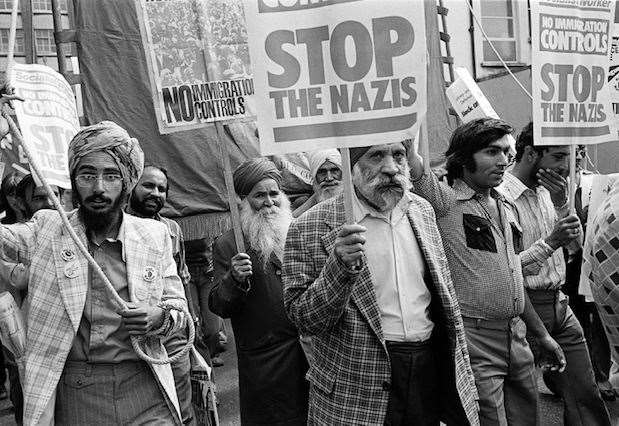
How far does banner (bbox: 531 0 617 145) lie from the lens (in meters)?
4.37

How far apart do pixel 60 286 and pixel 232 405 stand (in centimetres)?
353

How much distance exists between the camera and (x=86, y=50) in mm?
7488

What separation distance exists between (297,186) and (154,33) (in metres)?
3.42

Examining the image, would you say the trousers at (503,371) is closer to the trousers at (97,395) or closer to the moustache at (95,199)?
the trousers at (97,395)

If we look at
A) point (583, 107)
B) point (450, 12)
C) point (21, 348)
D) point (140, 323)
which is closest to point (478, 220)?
point (583, 107)

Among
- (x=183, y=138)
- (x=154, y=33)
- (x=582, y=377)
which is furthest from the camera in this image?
(x=183, y=138)

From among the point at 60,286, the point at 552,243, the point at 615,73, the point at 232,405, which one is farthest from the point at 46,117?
the point at 615,73

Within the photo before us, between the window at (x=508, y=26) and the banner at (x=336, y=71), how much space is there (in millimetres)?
12100

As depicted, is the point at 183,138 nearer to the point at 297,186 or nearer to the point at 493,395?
the point at 297,186

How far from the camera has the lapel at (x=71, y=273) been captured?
3111 mm

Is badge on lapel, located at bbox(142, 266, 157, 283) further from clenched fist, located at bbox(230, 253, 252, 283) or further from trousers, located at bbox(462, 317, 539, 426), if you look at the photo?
trousers, located at bbox(462, 317, 539, 426)

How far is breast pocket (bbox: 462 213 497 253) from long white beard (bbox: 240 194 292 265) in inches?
36.0

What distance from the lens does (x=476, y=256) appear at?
13.1 ft

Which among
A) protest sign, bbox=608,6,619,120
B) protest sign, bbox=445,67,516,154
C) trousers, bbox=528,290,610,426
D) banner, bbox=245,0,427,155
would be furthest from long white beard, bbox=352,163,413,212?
protest sign, bbox=445,67,516,154
